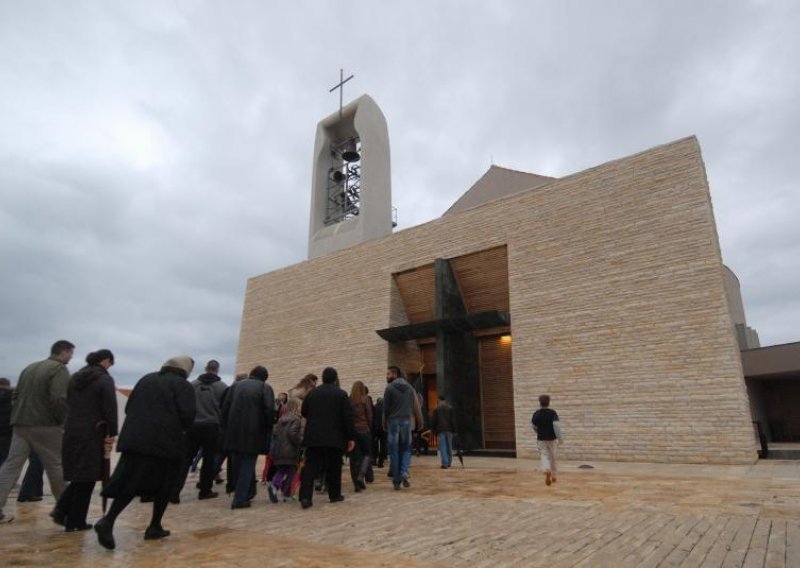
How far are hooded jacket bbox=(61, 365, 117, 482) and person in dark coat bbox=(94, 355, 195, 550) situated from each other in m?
0.44

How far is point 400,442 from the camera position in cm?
677

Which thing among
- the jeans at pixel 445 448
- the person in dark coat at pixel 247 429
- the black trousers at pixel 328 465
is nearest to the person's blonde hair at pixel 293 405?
the person in dark coat at pixel 247 429

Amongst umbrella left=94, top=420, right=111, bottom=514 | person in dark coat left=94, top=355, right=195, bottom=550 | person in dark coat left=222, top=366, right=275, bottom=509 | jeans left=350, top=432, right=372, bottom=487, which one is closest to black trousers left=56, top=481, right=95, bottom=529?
umbrella left=94, top=420, right=111, bottom=514

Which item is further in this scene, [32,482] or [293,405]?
[293,405]

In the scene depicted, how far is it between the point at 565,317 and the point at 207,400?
8663mm

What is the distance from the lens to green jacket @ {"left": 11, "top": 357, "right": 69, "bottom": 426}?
15.1 ft

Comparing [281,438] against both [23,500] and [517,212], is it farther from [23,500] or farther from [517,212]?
[517,212]

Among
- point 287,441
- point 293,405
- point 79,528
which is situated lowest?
point 79,528

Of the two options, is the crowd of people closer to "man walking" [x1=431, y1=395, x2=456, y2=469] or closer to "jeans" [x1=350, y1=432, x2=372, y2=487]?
"jeans" [x1=350, y1=432, x2=372, y2=487]

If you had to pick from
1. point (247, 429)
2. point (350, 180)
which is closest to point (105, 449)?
point (247, 429)

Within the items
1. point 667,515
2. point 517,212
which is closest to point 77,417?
point 667,515

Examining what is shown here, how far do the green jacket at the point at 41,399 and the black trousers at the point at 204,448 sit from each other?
152 cm

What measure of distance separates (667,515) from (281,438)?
4.09m

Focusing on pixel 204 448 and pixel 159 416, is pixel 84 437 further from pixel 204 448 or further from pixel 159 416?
pixel 204 448
